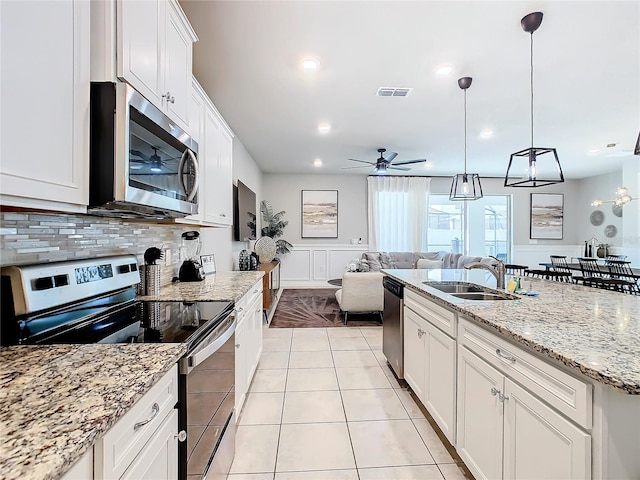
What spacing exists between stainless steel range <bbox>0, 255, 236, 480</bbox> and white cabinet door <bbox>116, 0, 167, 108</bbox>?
78 centimetres

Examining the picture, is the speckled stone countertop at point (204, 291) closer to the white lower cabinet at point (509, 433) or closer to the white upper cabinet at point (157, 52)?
the white upper cabinet at point (157, 52)

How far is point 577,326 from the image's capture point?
1273 millimetres

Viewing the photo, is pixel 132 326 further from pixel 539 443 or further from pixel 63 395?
pixel 539 443

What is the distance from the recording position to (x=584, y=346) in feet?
3.41

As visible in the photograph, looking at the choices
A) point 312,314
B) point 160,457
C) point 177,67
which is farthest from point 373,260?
point 160,457

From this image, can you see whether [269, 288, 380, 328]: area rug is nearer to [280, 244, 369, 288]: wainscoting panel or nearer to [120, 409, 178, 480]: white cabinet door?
[280, 244, 369, 288]: wainscoting panel

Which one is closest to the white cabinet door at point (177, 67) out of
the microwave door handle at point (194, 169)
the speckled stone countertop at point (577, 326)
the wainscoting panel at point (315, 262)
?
the microwave door handle at point (194, 169)

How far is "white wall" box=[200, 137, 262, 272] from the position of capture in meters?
3.41

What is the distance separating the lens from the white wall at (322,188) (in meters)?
7.39

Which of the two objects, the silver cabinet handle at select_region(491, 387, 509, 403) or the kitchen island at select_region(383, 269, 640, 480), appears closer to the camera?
the kitchen island at select_region(383, 269, 640, 480)

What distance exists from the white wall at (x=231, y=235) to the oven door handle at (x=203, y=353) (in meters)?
1.85

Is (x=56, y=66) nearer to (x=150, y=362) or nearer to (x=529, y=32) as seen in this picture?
(x=150, y=362)

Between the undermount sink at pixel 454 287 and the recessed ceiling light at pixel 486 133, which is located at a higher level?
the recessed ceiling light at pixel 486 133

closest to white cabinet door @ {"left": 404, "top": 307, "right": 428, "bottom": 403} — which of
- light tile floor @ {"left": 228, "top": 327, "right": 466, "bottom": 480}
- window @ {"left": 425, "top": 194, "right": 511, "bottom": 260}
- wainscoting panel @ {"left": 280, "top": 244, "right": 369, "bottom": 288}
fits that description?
light tile floor @ {"left": 228, "top": 327, "right": 466, "bottom": 480}
